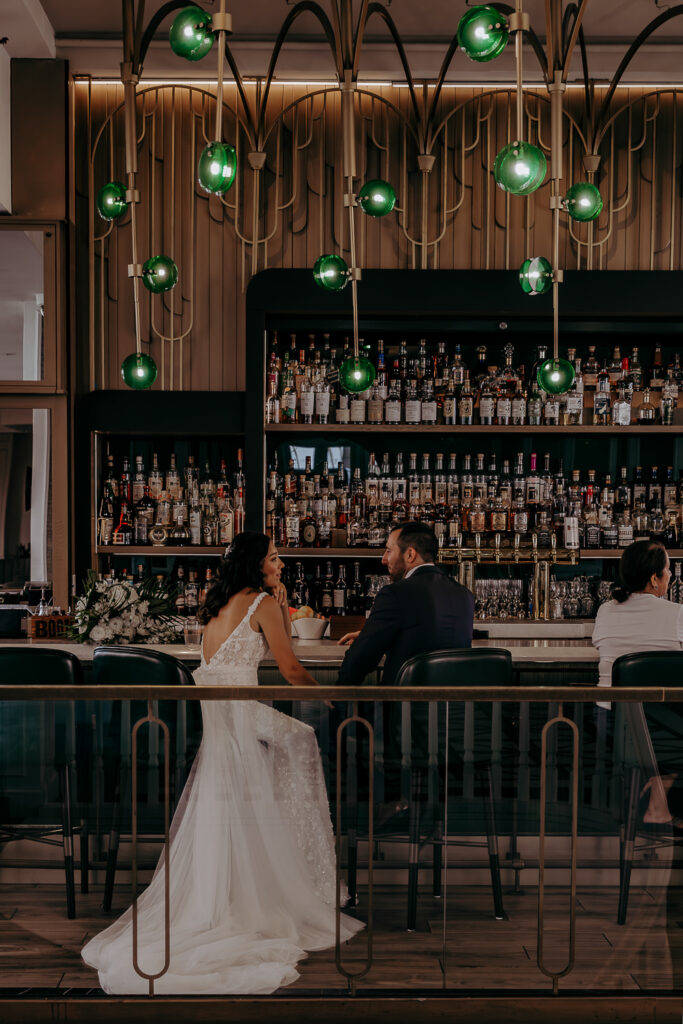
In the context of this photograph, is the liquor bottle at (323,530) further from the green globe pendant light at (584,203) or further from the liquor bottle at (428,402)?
the green globe pendant light at (584,203)

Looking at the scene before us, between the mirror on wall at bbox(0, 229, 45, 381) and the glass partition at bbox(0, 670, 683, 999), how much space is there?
3232 millimetres

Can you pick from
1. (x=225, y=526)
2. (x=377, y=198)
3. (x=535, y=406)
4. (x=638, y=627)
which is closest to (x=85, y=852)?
(x=638, y=627)

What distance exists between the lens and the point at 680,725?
2.80m

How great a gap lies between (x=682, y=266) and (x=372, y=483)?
2483mm

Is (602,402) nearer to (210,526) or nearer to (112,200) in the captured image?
(210,526)

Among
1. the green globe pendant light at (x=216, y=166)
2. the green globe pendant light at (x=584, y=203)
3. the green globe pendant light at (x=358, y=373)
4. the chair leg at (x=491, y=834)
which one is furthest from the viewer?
the green globe pendant light at (x=358, y=373)

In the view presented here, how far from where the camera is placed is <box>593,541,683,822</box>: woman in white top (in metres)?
3.60

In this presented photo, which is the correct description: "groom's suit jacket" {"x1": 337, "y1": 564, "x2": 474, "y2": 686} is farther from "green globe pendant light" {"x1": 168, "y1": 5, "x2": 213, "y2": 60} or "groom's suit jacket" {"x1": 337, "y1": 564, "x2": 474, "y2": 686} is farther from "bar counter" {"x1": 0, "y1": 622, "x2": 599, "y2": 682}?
"green globe pendant light" {"x1": 168, "y1": 5, "x2": 213, "y2": 60}

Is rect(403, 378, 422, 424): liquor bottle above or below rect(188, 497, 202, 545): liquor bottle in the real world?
above

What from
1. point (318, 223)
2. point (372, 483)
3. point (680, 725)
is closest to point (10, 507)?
point (372, 483)

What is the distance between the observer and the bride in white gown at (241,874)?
9.08 ft

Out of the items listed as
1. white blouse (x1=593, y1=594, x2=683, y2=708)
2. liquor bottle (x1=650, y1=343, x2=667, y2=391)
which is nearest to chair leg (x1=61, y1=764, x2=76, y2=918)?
white blouse (x1=593, y1=594, x2=683, y2=708)

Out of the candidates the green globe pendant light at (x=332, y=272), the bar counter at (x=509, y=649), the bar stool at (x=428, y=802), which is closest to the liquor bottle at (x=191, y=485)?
the bar counter at (x=509, y=649)

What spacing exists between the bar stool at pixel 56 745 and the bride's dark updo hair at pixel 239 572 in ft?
1.74
